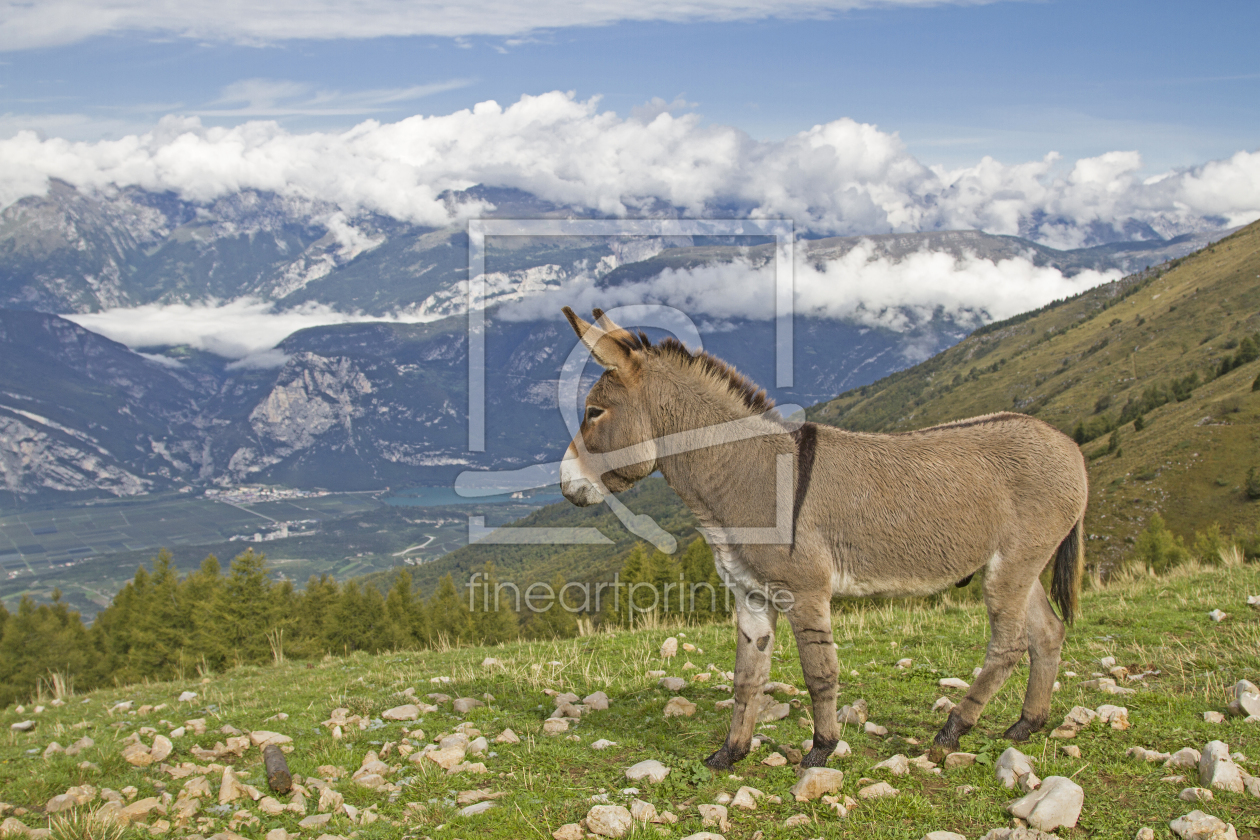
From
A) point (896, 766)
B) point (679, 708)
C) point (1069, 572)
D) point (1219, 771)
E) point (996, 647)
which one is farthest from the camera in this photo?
point (679, 708)

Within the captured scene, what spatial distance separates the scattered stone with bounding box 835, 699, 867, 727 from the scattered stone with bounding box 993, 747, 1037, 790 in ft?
5.14

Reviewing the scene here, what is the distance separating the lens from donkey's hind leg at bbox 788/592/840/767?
6.78 meters

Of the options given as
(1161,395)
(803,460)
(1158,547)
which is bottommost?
(1158,547)

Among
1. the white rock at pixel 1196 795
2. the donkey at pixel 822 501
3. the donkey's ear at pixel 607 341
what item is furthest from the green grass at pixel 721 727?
the donkey's ear at pixel 607 341

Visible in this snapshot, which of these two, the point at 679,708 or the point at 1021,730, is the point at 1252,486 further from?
the point at 679,708

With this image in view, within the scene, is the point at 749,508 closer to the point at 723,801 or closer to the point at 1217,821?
the point at 723,801

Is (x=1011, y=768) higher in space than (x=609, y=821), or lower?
higher

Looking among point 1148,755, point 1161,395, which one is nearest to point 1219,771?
point 1148,755

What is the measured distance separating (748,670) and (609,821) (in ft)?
6.66

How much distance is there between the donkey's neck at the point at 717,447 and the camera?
7.09m

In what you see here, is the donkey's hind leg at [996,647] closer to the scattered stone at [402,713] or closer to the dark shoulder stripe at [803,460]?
the dark shoulder stripe at [803,460]

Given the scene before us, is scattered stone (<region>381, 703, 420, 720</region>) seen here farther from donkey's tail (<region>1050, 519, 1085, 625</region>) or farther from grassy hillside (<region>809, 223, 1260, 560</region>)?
grassy hillside (<region>809, 223, 1260, 560</region>)

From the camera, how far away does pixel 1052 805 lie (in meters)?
5.43

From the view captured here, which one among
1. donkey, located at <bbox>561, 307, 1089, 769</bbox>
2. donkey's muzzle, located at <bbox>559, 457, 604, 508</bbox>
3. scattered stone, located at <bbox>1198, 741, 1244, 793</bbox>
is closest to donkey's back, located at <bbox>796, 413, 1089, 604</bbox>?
donkey, located at <bbox>561, 307, 1089, 769</bbox>
